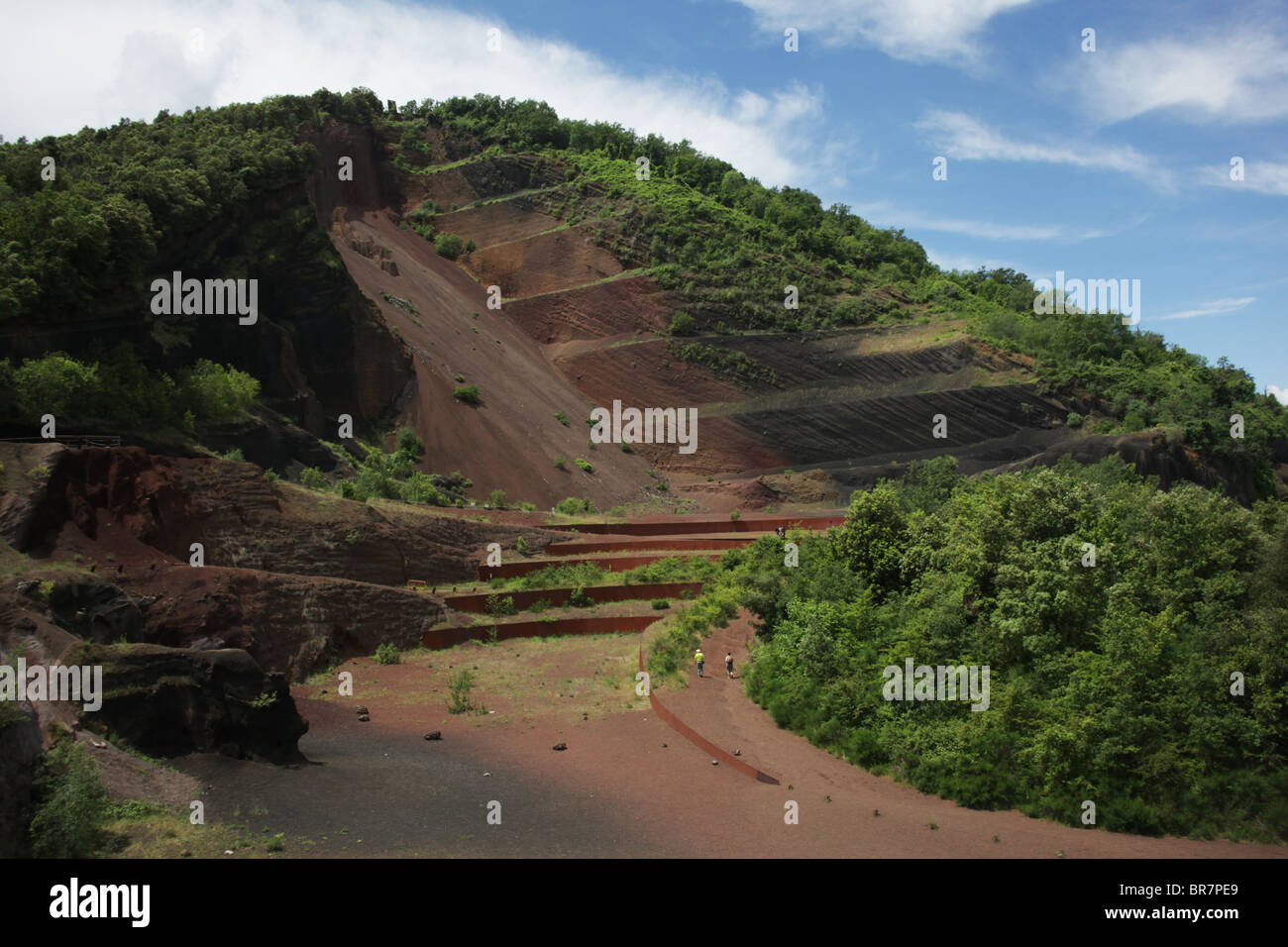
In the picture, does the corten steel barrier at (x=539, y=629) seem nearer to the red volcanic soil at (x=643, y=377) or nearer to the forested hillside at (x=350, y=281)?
the forested hillside at (x=350, y=281)

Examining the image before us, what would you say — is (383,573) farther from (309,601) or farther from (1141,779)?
(1141,779)

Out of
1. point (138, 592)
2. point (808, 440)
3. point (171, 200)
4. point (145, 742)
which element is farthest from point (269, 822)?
point (808, 440)

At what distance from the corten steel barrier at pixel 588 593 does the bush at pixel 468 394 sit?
56.7ft

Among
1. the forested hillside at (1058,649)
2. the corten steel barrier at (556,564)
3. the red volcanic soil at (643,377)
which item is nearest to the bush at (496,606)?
the corten steel barrier at (556,564)

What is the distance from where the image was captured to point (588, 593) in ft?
85.9

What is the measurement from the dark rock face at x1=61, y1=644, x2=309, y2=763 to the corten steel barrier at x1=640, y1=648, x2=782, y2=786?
19.5 ft

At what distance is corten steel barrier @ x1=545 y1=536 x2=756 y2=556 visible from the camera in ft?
96.0

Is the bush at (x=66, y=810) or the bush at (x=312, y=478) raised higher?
the bush at (x=312, y=478)

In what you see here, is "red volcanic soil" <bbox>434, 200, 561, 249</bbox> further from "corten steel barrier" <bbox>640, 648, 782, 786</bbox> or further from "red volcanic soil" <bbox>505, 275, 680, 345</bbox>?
"corten steel barrier" <bbox>640, 648, 782, 786</bbox>

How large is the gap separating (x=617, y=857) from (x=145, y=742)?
6.28 metres

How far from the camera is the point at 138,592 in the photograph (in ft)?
57.2

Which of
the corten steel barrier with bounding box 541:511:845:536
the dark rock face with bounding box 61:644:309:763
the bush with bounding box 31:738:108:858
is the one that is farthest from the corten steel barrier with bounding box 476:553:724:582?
the bush with bounding box 31:738:108:858

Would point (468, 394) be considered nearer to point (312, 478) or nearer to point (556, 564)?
point (312, 478)

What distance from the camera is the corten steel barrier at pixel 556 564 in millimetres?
26605
